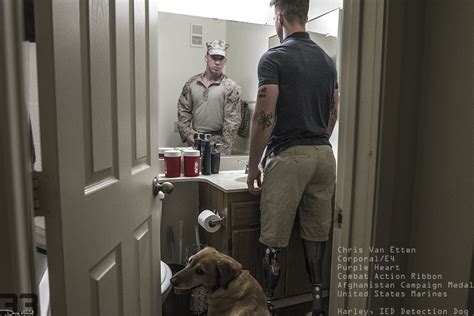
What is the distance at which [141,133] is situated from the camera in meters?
1.02

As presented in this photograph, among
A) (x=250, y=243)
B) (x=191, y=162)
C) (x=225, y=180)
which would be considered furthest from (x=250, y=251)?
(x=191, y=162)

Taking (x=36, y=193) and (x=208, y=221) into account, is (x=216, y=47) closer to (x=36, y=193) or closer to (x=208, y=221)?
(x=208, y=221)

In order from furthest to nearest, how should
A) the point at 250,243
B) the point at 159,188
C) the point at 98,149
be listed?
the point at 250,243
the point at 159,188
the point at 98,149

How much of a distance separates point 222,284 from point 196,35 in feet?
5.13

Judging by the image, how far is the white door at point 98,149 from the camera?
1.86 ft

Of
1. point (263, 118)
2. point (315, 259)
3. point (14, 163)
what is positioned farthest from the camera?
point (315, 259)

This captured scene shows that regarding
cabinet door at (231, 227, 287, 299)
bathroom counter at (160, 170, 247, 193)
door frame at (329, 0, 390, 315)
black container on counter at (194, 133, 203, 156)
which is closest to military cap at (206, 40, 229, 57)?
black container on counter at (194, 133, 203, 156)

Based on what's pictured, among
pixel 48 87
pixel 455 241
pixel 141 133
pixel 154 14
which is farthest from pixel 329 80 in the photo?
pixel 48 87

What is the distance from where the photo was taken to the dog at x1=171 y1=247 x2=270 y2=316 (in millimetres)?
1244

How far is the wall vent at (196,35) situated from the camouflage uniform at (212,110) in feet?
0.66

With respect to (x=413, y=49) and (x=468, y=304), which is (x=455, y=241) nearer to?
(x=468, y=304)

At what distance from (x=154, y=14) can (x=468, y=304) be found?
1.18 metres

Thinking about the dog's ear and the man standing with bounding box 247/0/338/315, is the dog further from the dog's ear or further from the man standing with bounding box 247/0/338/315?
the man standing with bounding box 247/0/338/315

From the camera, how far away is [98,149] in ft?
2.39
